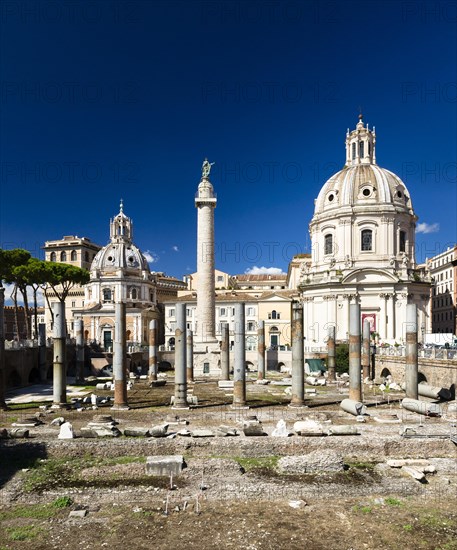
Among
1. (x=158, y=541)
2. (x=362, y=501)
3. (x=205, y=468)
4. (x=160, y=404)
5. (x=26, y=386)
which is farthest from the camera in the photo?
(x=26, y=386)

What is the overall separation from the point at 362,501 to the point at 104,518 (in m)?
6.25

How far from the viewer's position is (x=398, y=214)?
52344 mm

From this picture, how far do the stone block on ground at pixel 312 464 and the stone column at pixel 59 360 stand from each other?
1344 centimetres

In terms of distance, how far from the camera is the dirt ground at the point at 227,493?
9.99 meters

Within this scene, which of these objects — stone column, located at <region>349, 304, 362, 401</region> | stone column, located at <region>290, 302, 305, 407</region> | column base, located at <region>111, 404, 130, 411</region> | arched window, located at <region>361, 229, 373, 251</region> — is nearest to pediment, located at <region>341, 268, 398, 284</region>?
arched window, located at <region>361, 229, 373, 251</region>

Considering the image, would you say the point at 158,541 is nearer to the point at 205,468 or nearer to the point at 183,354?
the point at 205,468

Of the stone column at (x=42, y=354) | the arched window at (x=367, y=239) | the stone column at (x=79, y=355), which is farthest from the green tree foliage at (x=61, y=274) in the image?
the arched window at (x=367, y=239)

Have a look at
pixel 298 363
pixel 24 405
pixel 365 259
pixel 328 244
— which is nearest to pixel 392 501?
pixel 298 363

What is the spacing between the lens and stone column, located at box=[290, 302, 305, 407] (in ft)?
74.2

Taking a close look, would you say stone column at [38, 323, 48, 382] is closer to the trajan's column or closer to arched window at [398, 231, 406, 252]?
the trajan's column

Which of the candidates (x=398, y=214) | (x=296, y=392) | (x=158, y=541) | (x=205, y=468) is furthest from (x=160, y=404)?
(x=398, y=214)

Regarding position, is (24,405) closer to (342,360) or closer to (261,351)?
(261,351)

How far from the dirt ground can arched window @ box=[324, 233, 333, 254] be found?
36.5 m

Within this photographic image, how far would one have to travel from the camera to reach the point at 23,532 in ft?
33.2
